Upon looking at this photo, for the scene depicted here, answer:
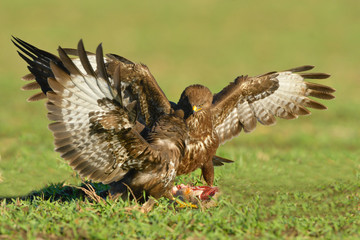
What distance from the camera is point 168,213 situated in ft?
17.9

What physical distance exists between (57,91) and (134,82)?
1.94 m

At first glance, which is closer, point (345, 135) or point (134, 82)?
point (134, 82)

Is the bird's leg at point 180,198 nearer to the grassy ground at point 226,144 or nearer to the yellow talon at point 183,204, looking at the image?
A: the yellow talon at point 183,204

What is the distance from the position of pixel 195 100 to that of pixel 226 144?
5.08 meters

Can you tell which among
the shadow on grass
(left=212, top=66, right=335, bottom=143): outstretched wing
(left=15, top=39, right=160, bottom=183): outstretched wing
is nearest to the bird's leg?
(left=15, top=39, right=160, bottom=183): outstretched wing

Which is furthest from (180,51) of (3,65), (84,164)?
(84,164)

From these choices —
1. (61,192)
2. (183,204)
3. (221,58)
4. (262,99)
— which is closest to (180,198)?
(183,204)

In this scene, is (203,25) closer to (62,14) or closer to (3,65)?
(62,14)

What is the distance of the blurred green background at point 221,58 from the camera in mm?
8672

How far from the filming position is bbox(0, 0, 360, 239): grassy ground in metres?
5.10

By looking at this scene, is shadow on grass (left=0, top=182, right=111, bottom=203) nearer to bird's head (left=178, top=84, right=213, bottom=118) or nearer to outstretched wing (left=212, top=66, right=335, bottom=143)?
bird's head (left=178, top=84, right=213, bottom=118)

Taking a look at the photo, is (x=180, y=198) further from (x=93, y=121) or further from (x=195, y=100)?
(x=93, y=121)

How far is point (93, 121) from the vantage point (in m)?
5.31

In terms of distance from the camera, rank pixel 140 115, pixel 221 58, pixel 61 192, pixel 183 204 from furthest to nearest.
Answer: pixel 221 58
pixel 140 115
pixel 61 192
pixel 183 204
